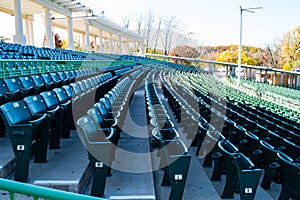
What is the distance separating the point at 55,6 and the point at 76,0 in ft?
8.52

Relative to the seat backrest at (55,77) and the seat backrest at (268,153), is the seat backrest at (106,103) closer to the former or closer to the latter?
the seat backrest at (55,77)

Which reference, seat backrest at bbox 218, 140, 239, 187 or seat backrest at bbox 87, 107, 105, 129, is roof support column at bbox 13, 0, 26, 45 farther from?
seat backrest at bbox 218, 140, 239, 187

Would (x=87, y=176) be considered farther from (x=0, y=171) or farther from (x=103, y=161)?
(x=0, y=171)

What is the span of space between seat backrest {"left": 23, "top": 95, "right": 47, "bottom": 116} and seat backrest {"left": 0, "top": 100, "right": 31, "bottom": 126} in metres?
0.10

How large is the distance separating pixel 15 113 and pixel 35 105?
564 millimetres

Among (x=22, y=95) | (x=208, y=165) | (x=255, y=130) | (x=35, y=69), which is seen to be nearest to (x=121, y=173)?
(x=208, y=165)

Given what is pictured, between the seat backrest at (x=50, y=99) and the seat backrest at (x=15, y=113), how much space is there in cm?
60

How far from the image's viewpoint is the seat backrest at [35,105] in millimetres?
3610

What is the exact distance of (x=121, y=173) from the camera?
3.67 meters

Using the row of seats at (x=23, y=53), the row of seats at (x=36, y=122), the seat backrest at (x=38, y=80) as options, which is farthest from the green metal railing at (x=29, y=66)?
the row of seats at (x=36, y=122)

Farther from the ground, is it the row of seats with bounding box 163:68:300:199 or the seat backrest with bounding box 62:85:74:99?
the seat backrest with bounding box 62:85:74:99

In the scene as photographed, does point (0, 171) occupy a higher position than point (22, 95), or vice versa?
point (22, 95)

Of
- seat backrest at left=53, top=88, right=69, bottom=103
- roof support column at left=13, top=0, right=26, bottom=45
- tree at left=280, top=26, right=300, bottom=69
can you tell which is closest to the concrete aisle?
seat backrest at left=53, top=88, right=69, bottom=103

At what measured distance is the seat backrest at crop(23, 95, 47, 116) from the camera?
361cm
